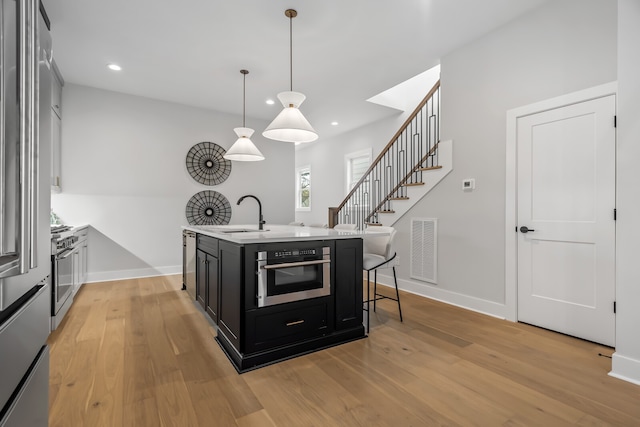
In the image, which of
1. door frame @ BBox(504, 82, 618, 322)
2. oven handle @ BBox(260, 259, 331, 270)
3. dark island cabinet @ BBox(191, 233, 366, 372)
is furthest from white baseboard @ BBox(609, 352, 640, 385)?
oven handle @ BBox(260, 259, 331, 270)

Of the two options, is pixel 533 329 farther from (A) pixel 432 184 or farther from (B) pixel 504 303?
(A) pixel 432 184

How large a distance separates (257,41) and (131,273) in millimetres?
3960

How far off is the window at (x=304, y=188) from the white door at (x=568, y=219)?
6439 mm

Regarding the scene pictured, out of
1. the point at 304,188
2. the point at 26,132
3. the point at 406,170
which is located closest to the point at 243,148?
the point at 406,170

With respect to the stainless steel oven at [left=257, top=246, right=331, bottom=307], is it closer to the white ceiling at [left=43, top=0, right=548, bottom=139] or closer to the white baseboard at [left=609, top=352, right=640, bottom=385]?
the white baseboard at [left=609, top=352, right=640, bottom=385]

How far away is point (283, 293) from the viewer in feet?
7.70

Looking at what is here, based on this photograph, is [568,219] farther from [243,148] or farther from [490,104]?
[243,148]

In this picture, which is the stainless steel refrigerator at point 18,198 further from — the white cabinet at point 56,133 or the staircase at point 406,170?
the white cabinet at point 56,133

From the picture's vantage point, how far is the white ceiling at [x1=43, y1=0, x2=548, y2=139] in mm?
2959

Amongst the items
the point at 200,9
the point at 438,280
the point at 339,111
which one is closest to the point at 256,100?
the point at 339,111

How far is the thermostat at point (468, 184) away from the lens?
3.48m

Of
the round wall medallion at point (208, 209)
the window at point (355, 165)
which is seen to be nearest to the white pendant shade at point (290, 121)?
the round wall medallion at point (208, 209)

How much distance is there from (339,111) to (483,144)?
10.4 ft

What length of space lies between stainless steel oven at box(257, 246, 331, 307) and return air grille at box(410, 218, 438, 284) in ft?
6.20
